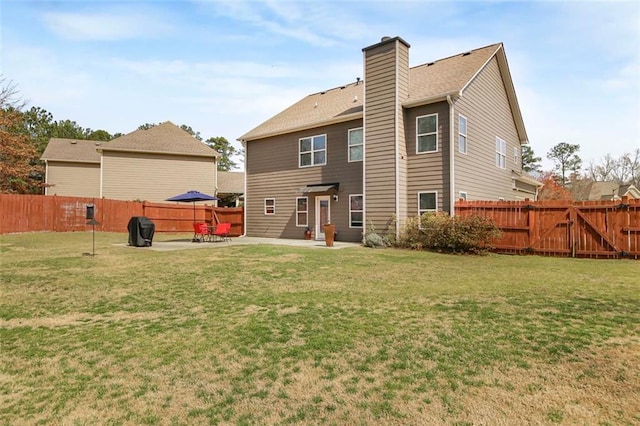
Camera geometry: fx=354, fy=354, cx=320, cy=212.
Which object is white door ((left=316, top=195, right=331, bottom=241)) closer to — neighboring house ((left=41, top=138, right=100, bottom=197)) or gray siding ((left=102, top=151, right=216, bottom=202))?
gray siding ((left=102, top=151, right=216, bottom=202))

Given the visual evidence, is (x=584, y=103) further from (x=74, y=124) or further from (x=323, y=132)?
(x=74, y=124)

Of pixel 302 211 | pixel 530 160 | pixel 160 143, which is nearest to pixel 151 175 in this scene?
pixel 160 143

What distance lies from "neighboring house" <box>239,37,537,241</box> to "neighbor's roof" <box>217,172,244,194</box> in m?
11.0

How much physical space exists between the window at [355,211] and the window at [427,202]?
8.39 ft

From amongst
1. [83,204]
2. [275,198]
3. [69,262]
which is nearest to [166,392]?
[69,262]

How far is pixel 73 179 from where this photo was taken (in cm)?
2762

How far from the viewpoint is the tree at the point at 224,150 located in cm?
5122

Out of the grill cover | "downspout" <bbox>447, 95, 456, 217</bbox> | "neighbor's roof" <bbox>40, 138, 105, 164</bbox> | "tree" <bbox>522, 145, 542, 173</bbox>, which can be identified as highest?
"tree" <bbox>522, 145, 542, 173</bbox>

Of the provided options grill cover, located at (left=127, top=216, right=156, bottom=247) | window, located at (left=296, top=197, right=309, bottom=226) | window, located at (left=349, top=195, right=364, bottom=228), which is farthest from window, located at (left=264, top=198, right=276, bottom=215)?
grill cover, located at (left=127, top=216, right=156, bottom=247)

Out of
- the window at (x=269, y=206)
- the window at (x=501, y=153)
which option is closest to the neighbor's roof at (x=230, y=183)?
the window at (x=269, y=206)

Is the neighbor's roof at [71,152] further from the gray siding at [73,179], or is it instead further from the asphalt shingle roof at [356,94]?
the asphalt shingle roof at [356,94]

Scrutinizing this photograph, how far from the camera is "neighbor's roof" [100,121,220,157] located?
82.0 feet

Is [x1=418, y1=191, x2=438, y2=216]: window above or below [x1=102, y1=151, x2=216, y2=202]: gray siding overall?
below

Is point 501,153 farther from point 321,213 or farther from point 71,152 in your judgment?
point 71,152
